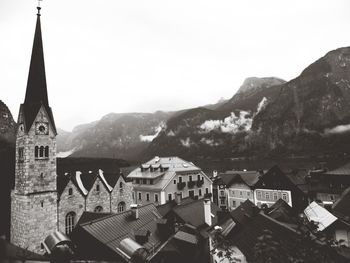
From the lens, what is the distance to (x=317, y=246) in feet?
16.2

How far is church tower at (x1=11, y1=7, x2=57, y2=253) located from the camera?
1053 inches

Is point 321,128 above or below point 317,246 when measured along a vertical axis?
above

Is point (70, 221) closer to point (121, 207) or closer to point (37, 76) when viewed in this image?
point (121, 207)

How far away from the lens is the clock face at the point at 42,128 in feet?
93.5

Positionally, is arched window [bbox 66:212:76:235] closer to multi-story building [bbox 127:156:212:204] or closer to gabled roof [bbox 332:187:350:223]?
multi-story building [bbox 127:156:212:204]

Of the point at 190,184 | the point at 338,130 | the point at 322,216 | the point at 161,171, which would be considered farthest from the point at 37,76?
the point at 338,130

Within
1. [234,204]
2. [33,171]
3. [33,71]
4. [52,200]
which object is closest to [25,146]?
[33,171]

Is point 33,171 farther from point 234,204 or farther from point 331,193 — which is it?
point 331,193

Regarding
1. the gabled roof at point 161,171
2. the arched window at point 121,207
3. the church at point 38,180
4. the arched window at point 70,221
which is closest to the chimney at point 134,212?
the church at point 38,180

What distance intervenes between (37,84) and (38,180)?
1106 cm

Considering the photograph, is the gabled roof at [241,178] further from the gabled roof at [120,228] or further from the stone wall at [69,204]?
the stone wall at [69,204]

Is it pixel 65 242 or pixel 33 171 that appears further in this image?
pixel 33 171

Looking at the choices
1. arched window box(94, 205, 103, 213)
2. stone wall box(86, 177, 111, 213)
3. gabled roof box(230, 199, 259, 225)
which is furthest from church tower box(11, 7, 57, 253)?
gabled roof box(230, 199, 259, 225)

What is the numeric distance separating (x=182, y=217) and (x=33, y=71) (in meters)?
23.5
